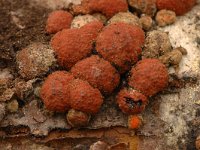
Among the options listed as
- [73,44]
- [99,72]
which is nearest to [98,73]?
[99,72]

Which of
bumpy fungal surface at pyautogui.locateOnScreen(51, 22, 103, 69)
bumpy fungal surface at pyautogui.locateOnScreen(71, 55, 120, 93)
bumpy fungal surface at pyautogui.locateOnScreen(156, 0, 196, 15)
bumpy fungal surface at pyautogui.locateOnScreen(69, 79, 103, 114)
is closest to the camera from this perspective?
bumpy fungal surface at pyautogui.locateOnScreen(69, 79, 103, 114)

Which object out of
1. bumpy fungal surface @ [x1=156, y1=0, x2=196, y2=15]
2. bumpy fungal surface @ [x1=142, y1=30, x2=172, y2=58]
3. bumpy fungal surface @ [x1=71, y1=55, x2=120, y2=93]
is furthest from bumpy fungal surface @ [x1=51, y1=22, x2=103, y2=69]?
bumpy fungal surface @ [x1=156, y1=0, x2=196, y2=15]

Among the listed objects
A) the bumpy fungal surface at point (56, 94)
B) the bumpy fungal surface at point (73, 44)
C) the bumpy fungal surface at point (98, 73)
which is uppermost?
the bumpy fungal surface at point (73, 44)

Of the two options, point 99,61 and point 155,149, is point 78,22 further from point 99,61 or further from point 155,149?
point 155,149

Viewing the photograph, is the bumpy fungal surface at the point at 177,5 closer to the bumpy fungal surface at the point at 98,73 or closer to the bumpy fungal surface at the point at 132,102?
the bumpy fungal surface at the point at 98,73

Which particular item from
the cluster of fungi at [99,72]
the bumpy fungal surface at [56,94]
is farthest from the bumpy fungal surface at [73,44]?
the bumpy fungal surface at [56,94]

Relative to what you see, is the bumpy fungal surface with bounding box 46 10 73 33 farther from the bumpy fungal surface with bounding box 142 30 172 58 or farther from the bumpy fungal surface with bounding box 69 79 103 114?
the bumpy fungal surface with bounding box 142 30 172 58

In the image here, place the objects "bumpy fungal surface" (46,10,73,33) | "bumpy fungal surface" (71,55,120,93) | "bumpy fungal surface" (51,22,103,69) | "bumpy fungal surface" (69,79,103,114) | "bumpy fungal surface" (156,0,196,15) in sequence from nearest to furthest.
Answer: "bumpy fungal surface" (69,79,103,114) < "bumpy fungal surface" (71,55,120,93) < "bumpy fungal surface" (51,22,103,69) < "bumpy fungal surface" (46,10,73,33) < "bumpy fungal surface" (156,0,196,15)

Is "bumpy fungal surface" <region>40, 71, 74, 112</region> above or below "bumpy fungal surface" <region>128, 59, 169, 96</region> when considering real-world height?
below

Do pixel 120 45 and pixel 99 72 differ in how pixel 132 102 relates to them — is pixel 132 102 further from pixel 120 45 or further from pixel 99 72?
pixel 120 45
